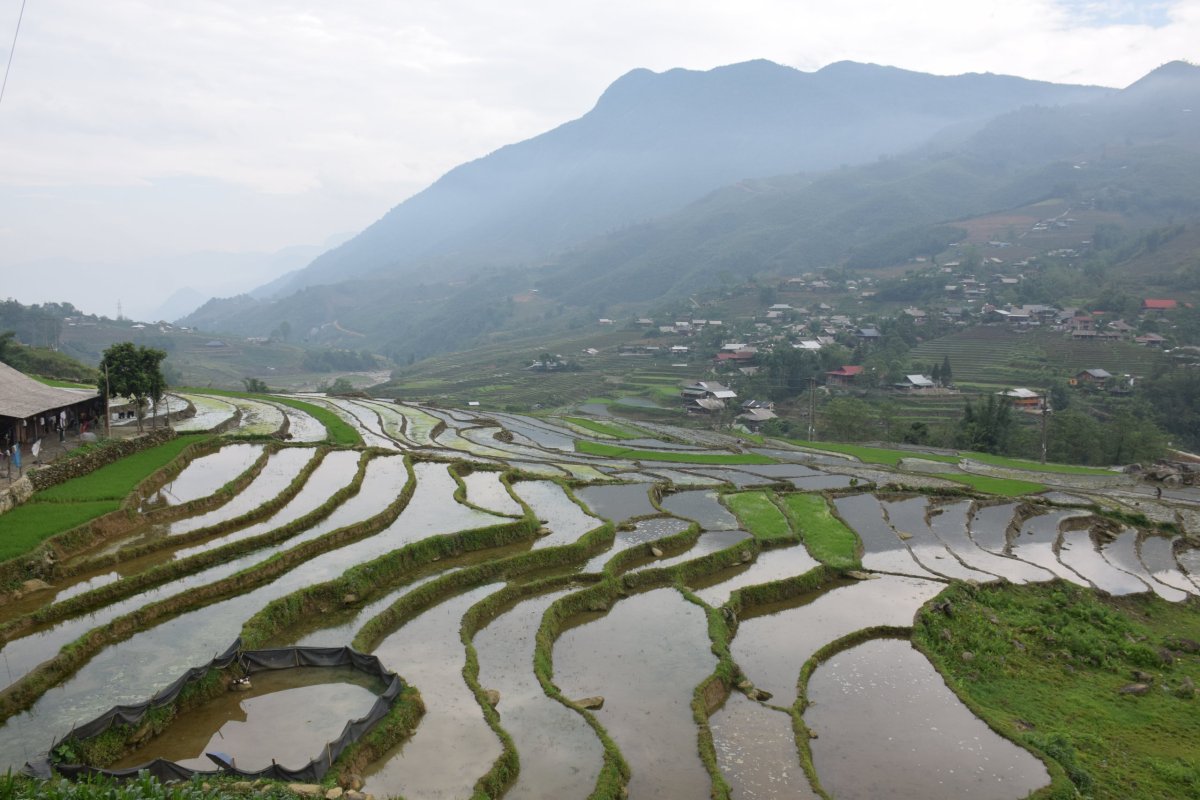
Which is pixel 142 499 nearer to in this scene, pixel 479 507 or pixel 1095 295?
pixel 479 507

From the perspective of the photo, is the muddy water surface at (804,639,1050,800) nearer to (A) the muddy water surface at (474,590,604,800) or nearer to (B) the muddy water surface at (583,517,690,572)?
(A) the muddy water surface at (474,590,604,800)

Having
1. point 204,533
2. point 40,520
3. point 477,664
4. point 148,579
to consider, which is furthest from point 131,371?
→ point 477,664

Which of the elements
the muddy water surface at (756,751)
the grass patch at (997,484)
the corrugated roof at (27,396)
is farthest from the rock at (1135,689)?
Answer: the corrugated roof at (27,396)

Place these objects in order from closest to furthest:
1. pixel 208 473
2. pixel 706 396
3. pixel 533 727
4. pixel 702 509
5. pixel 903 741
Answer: pixel 533 727 < pixel 903 741 < pixel 208 473 < pixel 702 509 < pixel 706 396

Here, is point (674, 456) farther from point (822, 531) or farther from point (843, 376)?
point (843, 376)

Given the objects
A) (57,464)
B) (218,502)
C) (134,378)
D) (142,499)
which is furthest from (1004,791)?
(134,378)

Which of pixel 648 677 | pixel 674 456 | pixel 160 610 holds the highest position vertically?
pixel 160 610

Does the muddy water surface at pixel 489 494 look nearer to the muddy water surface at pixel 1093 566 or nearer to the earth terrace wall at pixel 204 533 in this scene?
the earth terrace wall at pixel 204 533
